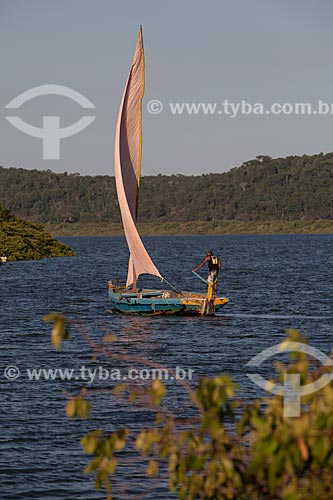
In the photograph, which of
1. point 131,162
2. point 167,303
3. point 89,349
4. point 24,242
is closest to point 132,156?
point 131,162

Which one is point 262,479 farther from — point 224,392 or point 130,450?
point 130,450

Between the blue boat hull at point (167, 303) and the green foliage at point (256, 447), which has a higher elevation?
the green foliage at point (256, 447)

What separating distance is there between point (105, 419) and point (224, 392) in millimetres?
15824

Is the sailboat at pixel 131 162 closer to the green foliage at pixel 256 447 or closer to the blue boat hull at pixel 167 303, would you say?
the blue boat hull at pixel 167 303

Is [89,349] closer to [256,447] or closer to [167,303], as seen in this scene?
[167,303]

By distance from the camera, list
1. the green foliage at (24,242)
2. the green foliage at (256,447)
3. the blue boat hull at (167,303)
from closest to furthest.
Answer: the green foliage at (256,447) → the blue boat hull at (167,303) → the green foliage at (24,242)

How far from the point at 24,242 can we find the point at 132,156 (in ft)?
317

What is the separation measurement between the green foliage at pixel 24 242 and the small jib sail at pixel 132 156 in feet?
280

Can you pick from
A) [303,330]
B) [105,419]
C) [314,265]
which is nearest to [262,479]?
[105,419]

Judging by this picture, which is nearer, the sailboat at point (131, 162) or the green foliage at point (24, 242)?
the sailboat at point (131, 162)

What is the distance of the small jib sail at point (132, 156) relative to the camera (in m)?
49.6

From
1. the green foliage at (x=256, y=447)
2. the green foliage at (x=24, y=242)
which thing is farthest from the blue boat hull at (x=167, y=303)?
the green foliage at (x=24, y=242)

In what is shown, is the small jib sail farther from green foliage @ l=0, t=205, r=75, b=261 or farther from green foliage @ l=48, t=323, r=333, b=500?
green foliage @ l=0, t=205, r=75, b=261

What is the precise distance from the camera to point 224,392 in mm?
8164
